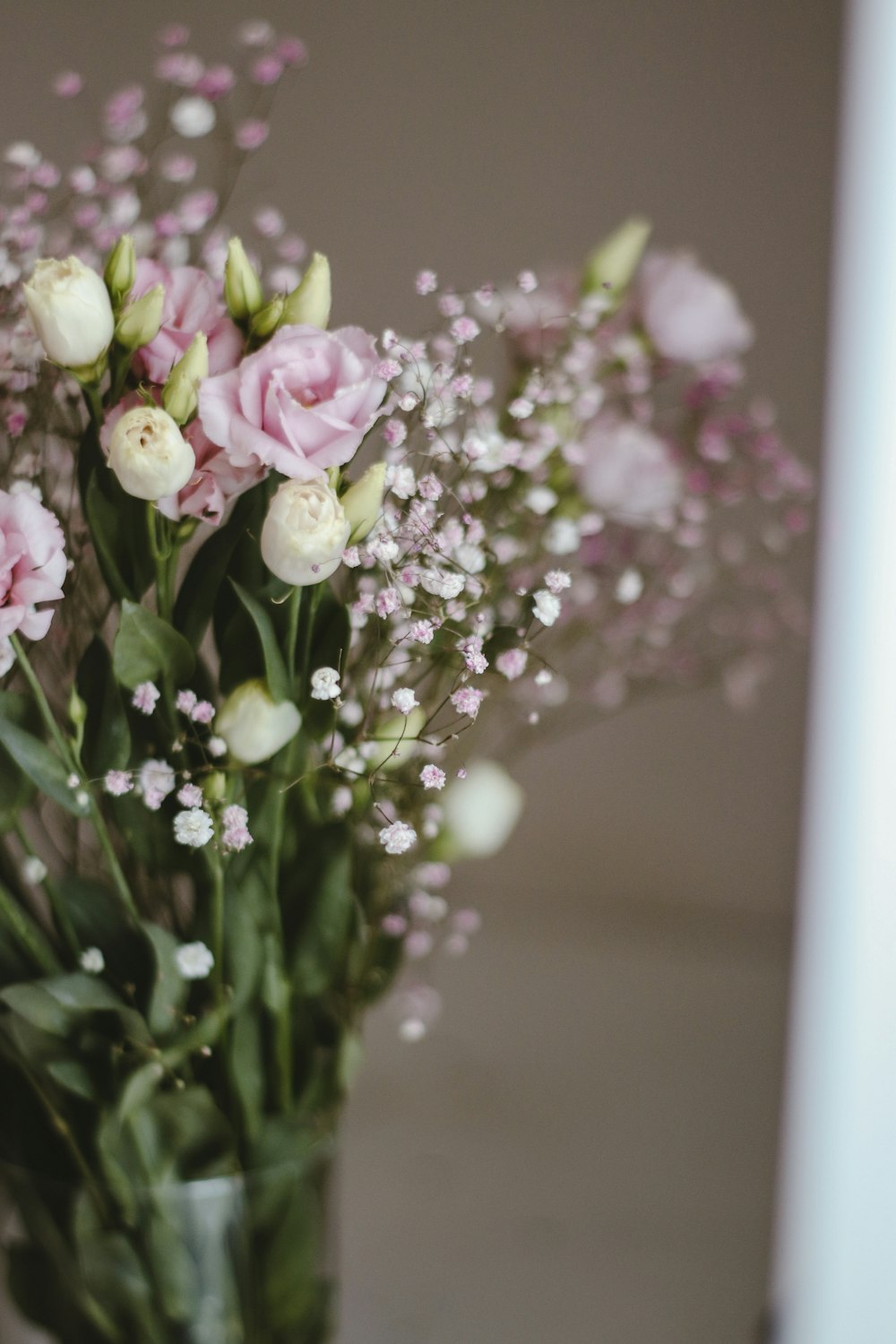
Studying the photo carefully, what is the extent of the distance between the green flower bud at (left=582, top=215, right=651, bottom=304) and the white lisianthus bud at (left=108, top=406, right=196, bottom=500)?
0.25 meters

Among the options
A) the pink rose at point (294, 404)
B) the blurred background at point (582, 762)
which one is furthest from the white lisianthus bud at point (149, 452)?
the blurred background at point (582, 762)

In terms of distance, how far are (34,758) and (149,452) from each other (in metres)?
0.12

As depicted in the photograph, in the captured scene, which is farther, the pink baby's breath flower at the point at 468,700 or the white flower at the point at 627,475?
the white flower at the point at 627,475

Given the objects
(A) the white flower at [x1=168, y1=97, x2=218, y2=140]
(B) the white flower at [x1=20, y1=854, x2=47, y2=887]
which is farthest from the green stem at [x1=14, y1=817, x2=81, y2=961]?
(A) the white flower at [x1=168, y1=97, x2=218, y2=140]

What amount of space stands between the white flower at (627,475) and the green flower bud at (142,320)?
0.23 m

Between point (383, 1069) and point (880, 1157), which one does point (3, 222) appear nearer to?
point (880, 1157)

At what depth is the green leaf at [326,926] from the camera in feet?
1.37

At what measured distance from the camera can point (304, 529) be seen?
31 centimetres

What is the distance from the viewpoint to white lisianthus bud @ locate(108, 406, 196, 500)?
308 mm

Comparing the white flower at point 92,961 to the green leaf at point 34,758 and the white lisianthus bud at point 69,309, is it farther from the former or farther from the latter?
the white lisianthus bud at point 69,309

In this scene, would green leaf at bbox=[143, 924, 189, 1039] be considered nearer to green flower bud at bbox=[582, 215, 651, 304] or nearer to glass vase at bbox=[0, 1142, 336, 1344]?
glass vase at bbox=[0, 1142, 336, 1344]

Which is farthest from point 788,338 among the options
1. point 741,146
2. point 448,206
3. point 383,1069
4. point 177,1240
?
point 177,1240

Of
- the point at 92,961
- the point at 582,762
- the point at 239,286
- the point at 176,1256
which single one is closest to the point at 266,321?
the point at 239,286

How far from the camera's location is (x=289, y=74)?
2.69ft
